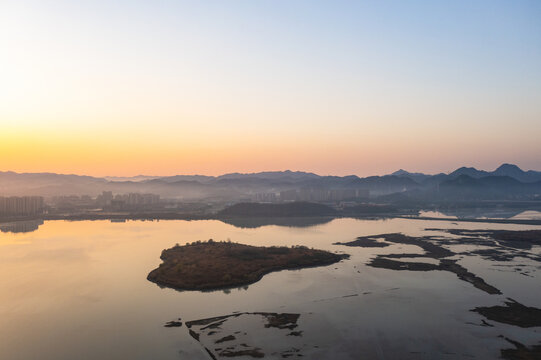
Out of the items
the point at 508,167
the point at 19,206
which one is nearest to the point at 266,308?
the point at 19,206

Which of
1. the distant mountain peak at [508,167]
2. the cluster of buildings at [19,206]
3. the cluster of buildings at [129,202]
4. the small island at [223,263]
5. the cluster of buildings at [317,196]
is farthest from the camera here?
the distant mountain peak at [508,167]


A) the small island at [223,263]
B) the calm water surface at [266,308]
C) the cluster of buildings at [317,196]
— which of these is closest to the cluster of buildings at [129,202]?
the cluster of buildings at [317,196]

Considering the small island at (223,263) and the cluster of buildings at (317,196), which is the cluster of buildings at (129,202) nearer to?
the cluster of buildings at (317,196)

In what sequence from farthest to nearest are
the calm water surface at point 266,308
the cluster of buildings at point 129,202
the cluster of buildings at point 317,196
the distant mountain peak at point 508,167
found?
the distant mountain peak at point 508,167 < the cluster of buildings at point 317,196 < the cluster of buildings at point 129,202 < the calm water surface at point 266,308

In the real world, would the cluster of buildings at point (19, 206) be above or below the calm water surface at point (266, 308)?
above

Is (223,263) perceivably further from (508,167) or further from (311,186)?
(508,167)

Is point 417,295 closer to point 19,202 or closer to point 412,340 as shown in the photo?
point 412,340

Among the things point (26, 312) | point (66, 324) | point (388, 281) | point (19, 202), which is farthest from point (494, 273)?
point (19, 202)
